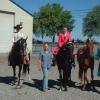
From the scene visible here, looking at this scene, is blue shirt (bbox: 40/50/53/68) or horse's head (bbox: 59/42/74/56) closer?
horse's head (bbox: 59/42/74/56)

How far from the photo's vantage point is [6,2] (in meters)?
42.8

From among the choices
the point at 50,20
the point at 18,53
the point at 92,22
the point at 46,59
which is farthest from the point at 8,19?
the point at 92,22

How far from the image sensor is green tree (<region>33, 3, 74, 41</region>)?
88500mm

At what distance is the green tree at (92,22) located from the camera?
89.4 m

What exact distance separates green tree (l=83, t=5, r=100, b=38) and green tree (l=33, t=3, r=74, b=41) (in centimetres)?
447

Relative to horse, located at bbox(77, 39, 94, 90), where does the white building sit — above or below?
above

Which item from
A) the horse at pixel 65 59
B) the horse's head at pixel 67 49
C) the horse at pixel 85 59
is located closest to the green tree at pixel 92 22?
the horse at pixel 85 59

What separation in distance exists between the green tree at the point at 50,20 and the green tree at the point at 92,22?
4.47 metres

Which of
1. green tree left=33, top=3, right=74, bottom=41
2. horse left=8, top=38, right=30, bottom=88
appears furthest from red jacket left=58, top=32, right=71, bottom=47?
green tree left=33, top=3, right=74, bottom=41

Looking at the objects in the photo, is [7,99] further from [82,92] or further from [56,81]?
[56,81]

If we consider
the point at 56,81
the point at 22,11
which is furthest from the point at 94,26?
the point at 56,81

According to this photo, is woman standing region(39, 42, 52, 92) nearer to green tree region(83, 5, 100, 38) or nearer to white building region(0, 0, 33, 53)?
white building region(0, 0, 33, 53)

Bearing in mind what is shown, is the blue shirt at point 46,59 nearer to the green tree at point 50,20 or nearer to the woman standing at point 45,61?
the woman standing at point 45,61

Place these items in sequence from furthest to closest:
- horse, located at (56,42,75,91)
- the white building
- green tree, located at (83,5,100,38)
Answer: green tree, located at (83,5,100,38), the white building, horse, located at (56,42,75,91)
